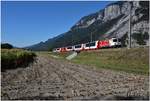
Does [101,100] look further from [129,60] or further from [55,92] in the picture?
[129,60]

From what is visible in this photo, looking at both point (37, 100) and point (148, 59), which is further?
point (148, 59)

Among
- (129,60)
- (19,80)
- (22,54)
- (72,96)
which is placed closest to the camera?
(72,96)

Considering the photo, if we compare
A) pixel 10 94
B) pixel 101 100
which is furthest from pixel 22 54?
pixel 101 100

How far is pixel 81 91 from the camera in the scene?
801 inches

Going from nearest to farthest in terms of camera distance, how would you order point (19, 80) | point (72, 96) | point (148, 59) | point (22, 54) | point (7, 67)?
point (72, 96) < point (19, 80) < point (7, 67) < point (22, 54) < point (148, 59)

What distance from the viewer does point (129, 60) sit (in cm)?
5750

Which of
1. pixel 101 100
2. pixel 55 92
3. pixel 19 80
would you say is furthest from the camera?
pixel 19 80

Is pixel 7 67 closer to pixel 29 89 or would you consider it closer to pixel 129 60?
pixel 29 89

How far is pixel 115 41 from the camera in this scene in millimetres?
97000

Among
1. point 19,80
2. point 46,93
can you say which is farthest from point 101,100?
point 19,80

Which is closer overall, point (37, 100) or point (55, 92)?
point (37, 100)

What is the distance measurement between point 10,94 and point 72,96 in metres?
2.65

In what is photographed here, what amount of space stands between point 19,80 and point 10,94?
713 cm

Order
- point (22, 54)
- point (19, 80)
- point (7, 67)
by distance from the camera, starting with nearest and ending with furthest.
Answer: point (19, 80) < point (7, 67) < point (22, 54)
